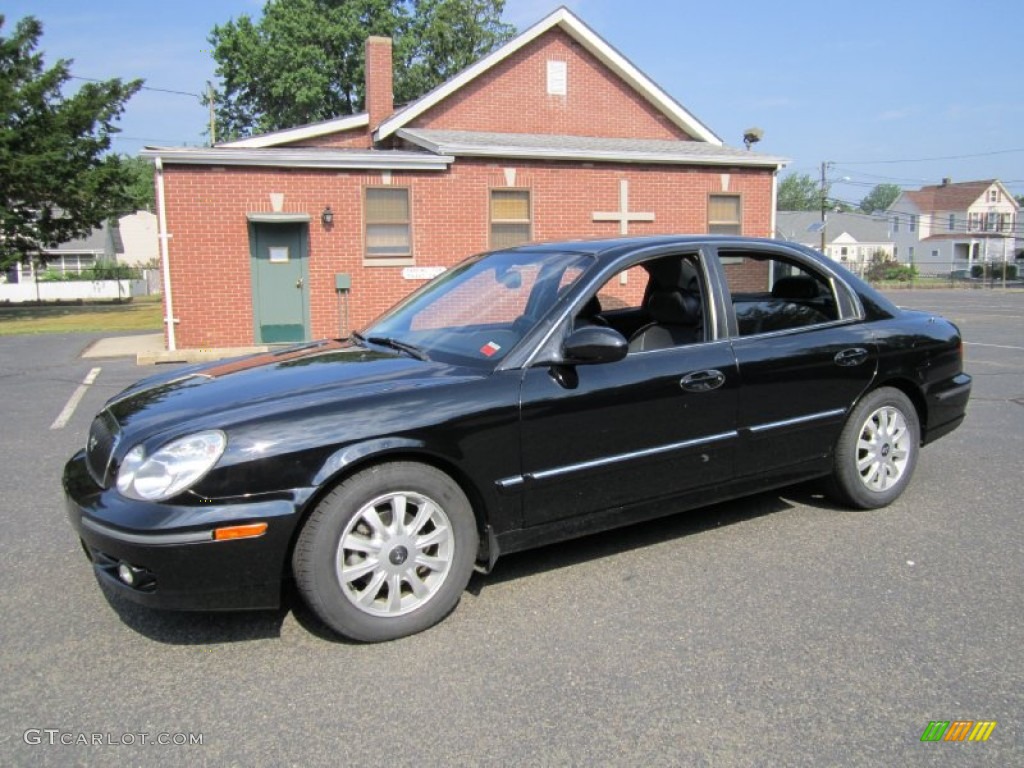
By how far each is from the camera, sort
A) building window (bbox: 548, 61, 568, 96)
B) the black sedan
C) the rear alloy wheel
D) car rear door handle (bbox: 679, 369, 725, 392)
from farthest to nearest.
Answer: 1. building window (bbox: 548, 61, 568, 96)
2. the rear alloy wheel
3. car rear door handle (bbox: 679, 369, 725, 392)
4. the black sedan

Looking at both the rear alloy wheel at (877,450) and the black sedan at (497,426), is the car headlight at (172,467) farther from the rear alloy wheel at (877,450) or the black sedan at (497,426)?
the rear alloy wheel at (877,450)

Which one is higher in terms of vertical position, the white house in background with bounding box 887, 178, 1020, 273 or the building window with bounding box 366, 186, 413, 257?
the white house in background with bounding box 887, 178, 1020, 273

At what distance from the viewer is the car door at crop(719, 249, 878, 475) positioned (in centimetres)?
412

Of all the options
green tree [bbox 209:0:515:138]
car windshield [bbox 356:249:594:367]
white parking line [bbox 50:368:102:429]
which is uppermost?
green tree [bbox 209:0:515:138]

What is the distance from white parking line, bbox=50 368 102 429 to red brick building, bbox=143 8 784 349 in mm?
2537

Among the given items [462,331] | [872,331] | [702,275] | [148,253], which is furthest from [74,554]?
[148,253]

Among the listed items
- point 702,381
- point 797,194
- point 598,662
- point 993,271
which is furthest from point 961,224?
point 598,662

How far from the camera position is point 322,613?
304 cm

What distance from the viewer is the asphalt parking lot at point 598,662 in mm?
2512

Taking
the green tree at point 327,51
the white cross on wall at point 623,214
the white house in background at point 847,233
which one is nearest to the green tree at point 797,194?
the white house in background at point 847,233

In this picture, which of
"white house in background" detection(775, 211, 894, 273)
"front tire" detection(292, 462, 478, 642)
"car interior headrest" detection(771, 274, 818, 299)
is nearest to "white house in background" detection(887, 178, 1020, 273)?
"white house in background" detection(775, 211, 894, 273)

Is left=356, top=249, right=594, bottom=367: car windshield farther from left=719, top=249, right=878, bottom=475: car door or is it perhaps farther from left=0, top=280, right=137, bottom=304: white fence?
left=0, top=280, right=137, bottom=304: white fence

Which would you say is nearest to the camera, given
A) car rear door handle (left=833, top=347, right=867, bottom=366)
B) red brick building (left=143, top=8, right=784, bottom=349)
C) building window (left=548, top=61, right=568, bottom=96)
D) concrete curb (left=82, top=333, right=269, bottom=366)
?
car rear door handle (left=833, top=347, right=867, bottom=366)

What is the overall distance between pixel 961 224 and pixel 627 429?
78663mm
